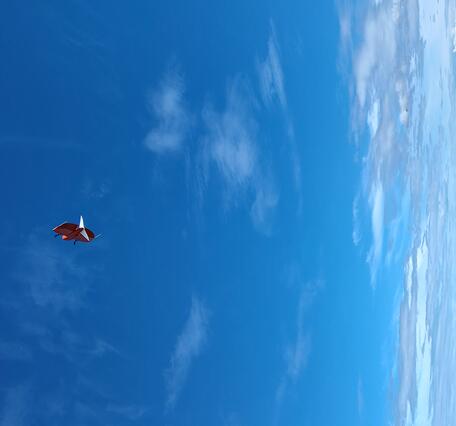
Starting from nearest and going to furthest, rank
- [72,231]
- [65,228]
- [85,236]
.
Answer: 1. [65,228]
2. [72,231]
3. [85,236]

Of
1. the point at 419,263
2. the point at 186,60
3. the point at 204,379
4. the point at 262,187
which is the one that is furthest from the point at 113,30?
the point at 419,263

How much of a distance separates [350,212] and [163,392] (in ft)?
50.1

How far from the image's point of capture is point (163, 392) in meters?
15.9

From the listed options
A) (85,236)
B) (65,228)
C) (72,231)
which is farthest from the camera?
(85,236)

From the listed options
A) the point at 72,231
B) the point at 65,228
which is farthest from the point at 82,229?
the point at 65,228

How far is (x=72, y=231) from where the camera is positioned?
1222 centimetres

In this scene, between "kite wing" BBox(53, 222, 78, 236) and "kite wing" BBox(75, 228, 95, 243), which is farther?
"kite wing" BBox(75, 228, 95, 243)

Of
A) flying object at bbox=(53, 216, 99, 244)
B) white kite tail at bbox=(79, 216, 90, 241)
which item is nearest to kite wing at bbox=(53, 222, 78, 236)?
flying object at bbox=(53, 216, 99, 244)

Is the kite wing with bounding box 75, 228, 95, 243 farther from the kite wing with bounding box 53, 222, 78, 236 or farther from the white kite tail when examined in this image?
the kite wing with bounding box 53, 222, 78, 236

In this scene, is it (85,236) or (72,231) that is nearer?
(72,231)

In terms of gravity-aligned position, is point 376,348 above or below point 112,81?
above

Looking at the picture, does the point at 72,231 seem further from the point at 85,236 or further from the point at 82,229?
the point at 85,236

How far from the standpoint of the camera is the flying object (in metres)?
12.1

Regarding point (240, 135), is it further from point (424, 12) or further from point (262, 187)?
point (424, 12)
